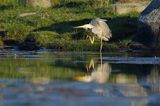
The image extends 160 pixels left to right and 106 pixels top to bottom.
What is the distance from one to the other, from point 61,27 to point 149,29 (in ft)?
16.7

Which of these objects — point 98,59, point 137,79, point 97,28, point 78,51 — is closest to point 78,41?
point 78,51

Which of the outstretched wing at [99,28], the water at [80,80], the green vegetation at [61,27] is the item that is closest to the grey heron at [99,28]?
the outstretched wing at [99,28]

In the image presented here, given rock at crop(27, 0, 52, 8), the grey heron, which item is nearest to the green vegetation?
rock at crop(27, 0, 52, 8)

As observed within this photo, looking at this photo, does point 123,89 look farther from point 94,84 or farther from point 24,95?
point 24,95

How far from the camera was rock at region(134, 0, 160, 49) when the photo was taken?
92.0ft

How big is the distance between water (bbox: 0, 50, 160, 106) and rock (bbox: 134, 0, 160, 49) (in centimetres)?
292

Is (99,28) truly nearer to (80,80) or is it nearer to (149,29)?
(149,29)

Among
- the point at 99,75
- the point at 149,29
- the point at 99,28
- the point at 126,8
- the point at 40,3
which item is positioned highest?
the point at 40,3

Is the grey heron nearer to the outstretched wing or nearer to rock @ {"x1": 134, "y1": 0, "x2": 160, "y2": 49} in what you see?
the outstretched wing

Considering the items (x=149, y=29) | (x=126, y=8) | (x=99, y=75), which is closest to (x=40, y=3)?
(x=126, y=8)

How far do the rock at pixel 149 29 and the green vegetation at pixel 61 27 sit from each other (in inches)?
25.2

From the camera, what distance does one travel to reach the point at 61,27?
31812mm

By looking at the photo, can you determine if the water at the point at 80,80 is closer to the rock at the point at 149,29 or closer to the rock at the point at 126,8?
the rock at the point at 149,29

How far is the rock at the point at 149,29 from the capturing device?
28047 millimetres
